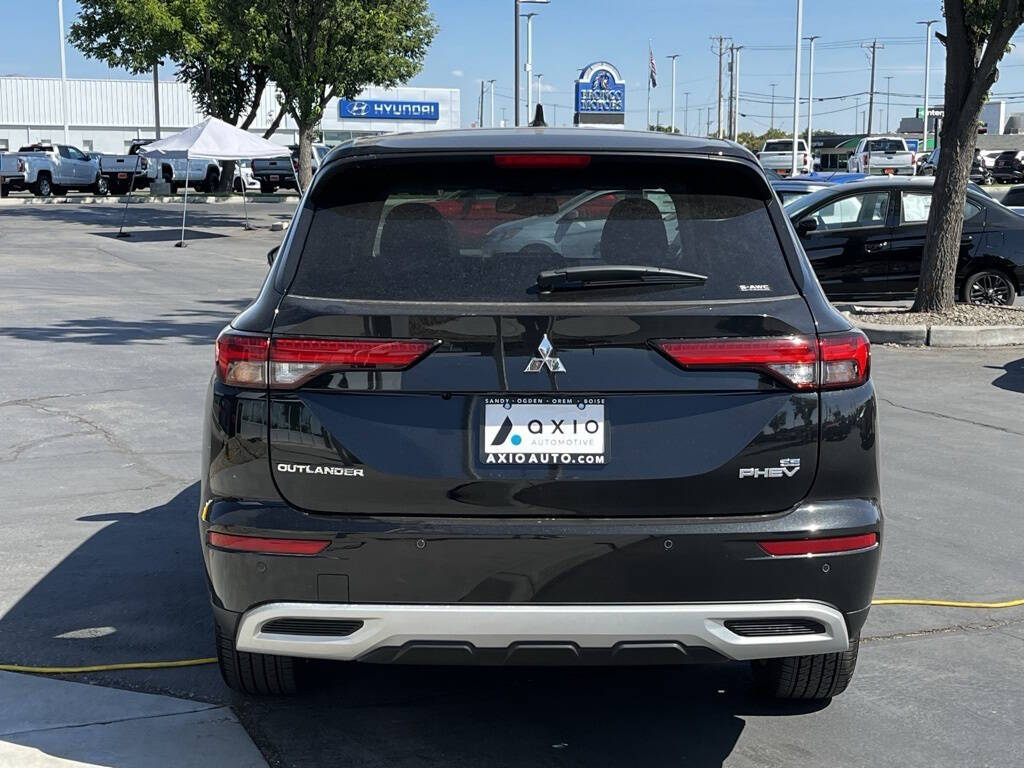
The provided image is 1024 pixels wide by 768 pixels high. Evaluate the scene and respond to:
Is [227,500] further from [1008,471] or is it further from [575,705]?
[1008,471]

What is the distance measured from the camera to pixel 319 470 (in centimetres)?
342

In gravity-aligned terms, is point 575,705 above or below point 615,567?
below

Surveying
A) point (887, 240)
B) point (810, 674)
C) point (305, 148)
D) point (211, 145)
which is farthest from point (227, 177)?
point (810, 674)

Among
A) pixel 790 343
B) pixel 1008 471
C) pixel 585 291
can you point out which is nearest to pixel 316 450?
pixel 585 291

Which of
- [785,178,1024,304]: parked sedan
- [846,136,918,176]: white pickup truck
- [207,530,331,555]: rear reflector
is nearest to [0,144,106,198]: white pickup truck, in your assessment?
[846,136,918,176]: white pickup truck

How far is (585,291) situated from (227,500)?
1.14m

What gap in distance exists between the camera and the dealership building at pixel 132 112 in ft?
271

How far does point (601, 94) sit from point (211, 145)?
1665cm

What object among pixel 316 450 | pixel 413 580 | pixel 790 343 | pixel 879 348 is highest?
pixel 790 343

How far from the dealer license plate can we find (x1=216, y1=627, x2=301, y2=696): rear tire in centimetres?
113

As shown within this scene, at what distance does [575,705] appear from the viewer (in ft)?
14.0

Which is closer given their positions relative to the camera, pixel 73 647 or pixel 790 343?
pixel 790 343

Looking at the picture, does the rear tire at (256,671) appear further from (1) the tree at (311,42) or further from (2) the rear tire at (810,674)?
(1) the tree at (311,42)

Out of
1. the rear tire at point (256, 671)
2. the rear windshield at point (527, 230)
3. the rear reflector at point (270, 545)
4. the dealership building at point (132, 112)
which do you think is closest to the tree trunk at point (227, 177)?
the dealership building at point (132, 112)
